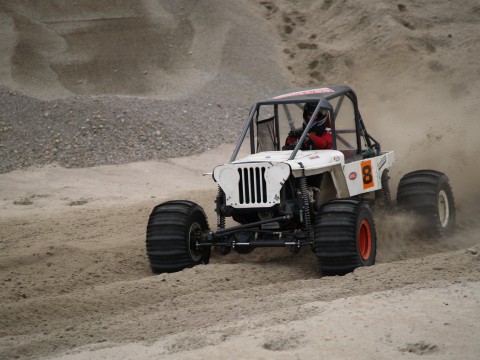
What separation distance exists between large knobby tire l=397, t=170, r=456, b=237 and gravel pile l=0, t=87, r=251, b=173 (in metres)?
7.98

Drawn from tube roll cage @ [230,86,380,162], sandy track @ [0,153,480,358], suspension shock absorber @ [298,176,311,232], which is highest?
tube roll cage @ [230,86,380,162]

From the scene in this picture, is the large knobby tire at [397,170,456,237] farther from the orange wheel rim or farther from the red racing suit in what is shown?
the orange wheel rim

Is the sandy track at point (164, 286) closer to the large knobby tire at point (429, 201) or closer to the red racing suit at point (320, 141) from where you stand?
the large knobby tire at point (429, 201)

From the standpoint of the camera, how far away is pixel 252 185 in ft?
27.8

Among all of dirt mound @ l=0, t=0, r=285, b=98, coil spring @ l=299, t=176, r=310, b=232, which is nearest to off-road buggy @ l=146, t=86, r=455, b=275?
coil spring @ l=299, t=176, r=310, b=232

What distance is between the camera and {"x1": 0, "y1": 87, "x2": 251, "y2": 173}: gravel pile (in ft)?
55.4

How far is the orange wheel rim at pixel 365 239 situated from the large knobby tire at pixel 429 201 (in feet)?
6.24

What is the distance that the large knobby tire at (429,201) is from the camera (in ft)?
33.0

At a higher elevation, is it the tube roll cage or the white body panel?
the tube roll cage

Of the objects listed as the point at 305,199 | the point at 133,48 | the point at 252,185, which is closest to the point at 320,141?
the point at 305,199

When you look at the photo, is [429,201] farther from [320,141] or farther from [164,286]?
[164,286]

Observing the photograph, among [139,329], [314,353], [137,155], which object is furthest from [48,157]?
[314,353]

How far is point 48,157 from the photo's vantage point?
54.9 feet

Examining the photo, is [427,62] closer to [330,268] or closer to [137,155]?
[137,155]
